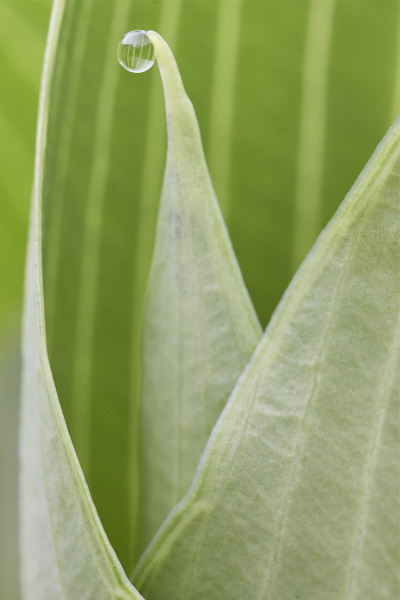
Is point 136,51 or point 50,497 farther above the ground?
point 136,51

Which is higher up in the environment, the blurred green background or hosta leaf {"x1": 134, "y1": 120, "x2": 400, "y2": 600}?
the blurred green background

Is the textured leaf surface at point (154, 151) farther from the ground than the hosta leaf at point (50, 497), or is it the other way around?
the textured leaf surface at point (154, 151)

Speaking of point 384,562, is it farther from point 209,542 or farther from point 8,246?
point 8,246

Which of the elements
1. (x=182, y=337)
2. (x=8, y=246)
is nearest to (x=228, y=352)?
(x=182, y=337)
